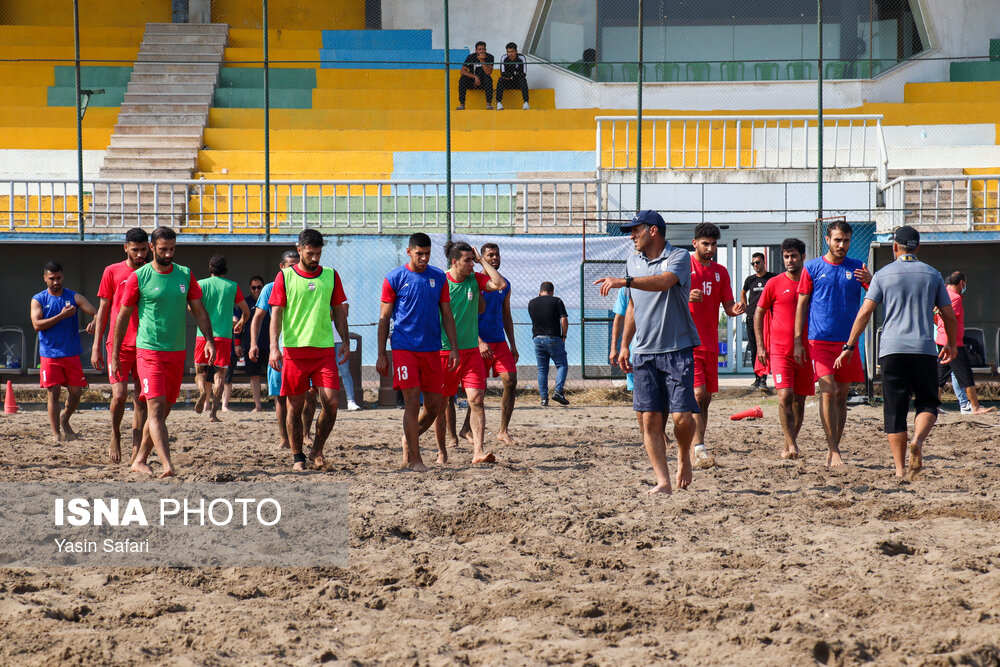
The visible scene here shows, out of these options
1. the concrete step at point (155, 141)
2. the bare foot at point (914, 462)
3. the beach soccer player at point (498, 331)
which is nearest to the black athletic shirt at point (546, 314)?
the beach soccer player at point (498, 331)

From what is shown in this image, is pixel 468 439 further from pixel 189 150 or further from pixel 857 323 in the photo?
pixel 189 150

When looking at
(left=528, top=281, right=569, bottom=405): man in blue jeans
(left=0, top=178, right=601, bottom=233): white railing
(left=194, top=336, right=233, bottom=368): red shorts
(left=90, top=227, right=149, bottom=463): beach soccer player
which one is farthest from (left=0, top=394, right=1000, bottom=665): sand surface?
(left=0, top=178, right=601, bottom=233): white railing

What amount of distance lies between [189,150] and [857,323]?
15.8m

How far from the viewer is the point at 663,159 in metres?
18.6

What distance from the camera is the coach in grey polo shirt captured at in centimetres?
630

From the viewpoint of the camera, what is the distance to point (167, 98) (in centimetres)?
2164

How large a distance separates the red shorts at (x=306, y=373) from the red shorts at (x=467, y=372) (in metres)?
1.05

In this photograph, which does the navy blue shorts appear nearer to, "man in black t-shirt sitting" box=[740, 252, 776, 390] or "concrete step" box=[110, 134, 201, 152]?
"man in black t-shirt sitting" box=[740, 252, 776, 390]

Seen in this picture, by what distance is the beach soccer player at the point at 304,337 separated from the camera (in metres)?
7.68

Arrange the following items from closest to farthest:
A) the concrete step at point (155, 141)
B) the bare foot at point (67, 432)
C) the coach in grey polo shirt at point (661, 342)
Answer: the coach in grey polo shirt at point (661, 342) → the bare foot at point (67, 432) → the concrete step at point (155, 141)

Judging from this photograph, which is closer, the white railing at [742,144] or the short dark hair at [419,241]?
the short dark hair at [419,241]

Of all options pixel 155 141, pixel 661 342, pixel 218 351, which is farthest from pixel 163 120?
pixel 661 342

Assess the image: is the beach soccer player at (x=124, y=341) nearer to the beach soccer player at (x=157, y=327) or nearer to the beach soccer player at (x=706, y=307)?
the beach soccer player at (x=157, y=327)

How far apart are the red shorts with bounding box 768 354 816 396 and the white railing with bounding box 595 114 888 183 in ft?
32.0
